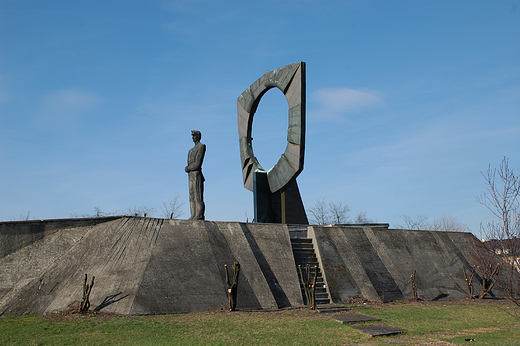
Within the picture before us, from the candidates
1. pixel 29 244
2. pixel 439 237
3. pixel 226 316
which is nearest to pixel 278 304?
pixel 226 316

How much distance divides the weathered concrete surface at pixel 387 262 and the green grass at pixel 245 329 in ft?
6.80

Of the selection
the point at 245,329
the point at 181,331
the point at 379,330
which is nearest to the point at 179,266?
the point at 181,331

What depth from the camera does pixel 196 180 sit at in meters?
14.1

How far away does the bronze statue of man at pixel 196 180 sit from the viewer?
13.9 metres

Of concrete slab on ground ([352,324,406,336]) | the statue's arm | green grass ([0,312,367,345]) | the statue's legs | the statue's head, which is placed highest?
the statue's head

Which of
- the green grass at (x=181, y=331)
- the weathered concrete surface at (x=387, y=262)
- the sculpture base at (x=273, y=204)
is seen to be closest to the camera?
the green grass at (x=181, y=331)

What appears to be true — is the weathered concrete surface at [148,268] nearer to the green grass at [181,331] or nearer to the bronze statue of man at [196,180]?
the green grass at [181,331]

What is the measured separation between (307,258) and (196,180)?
13.6 feet

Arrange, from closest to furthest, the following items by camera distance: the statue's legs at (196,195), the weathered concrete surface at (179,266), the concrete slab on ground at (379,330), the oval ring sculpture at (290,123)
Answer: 1. the concrete slab on ground at (379,330)
2. the weathered concrete surface at (179,266)
3. the statue's legs at (196,195)
4. the oval ring sculpture at (290,123)

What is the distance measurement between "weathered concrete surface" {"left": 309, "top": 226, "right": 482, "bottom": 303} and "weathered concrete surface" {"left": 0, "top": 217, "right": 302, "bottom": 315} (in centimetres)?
137

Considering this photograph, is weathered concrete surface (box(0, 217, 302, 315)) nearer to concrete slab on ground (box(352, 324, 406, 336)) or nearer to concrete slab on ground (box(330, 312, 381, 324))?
concrete slab on ground (box(330, 312, 381, 324))

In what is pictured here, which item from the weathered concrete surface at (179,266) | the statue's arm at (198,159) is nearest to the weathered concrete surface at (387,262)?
the weathered concrete surface at (179,266)

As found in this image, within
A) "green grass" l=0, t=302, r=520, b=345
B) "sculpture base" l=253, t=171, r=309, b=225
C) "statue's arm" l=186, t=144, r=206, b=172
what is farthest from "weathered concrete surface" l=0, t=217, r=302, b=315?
"sculpture base" l=253, t=171, r=309, b=225

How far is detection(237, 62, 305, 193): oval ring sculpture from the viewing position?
15.5 m
